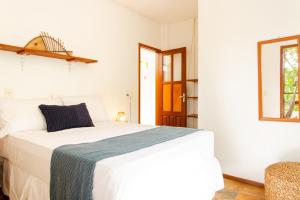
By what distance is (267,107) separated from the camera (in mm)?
2434

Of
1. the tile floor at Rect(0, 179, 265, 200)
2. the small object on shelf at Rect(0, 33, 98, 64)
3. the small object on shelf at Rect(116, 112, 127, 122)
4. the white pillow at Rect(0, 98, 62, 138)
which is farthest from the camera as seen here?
the small object on shelf at Rect(116, 112, 127, 122)

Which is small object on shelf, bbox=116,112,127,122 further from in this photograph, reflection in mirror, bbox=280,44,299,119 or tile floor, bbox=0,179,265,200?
reflection in mirror, bbox=280,44,299,119

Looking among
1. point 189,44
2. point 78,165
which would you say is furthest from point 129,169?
point 189,44

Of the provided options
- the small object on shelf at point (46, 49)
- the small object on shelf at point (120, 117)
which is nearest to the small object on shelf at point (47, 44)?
the small object on shelf at point (46, 49)

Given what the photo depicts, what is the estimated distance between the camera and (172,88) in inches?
175

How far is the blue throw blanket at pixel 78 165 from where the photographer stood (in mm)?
1227

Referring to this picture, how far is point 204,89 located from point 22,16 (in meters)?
2.47

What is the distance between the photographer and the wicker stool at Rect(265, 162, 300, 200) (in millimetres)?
1775

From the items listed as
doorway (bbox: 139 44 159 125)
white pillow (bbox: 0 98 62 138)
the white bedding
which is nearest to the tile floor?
the white bedding

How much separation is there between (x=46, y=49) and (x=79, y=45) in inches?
20.6

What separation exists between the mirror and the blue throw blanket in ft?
5.12

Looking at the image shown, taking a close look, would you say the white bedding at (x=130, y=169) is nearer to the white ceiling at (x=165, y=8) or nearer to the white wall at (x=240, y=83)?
the white wall at (x=240, y=83)

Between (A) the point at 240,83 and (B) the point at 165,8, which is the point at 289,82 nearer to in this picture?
(A) the point at 240,83

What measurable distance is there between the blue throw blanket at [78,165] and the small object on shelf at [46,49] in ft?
4.65
